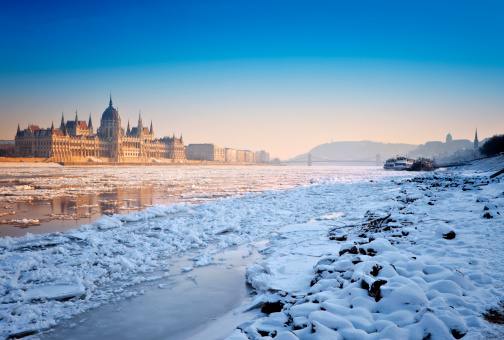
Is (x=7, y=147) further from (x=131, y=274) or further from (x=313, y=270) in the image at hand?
(x=313, y=270)

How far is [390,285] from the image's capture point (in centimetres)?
409

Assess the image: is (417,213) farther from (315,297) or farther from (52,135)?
(52,135)

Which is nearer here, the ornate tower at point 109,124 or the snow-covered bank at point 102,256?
the snow-covered bank at point 102,256

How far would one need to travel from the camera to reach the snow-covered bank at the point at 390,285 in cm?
330

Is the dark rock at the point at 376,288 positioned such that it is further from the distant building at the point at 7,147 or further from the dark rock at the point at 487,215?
the distant building at the point at 7,147

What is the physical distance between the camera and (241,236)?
9.18 metres

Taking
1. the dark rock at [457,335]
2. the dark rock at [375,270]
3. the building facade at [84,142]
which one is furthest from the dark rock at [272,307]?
the building facade at [84,142]

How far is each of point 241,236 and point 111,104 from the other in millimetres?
213187

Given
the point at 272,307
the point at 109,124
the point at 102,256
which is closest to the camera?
the point at 272,307

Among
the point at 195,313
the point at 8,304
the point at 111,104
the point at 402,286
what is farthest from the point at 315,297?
the point at 111,104

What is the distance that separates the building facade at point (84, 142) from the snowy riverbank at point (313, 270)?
5645 inches

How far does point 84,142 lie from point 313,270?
18339cm

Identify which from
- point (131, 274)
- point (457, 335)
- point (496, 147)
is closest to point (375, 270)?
point (457, 335)

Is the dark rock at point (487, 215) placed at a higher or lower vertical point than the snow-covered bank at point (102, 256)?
higher
